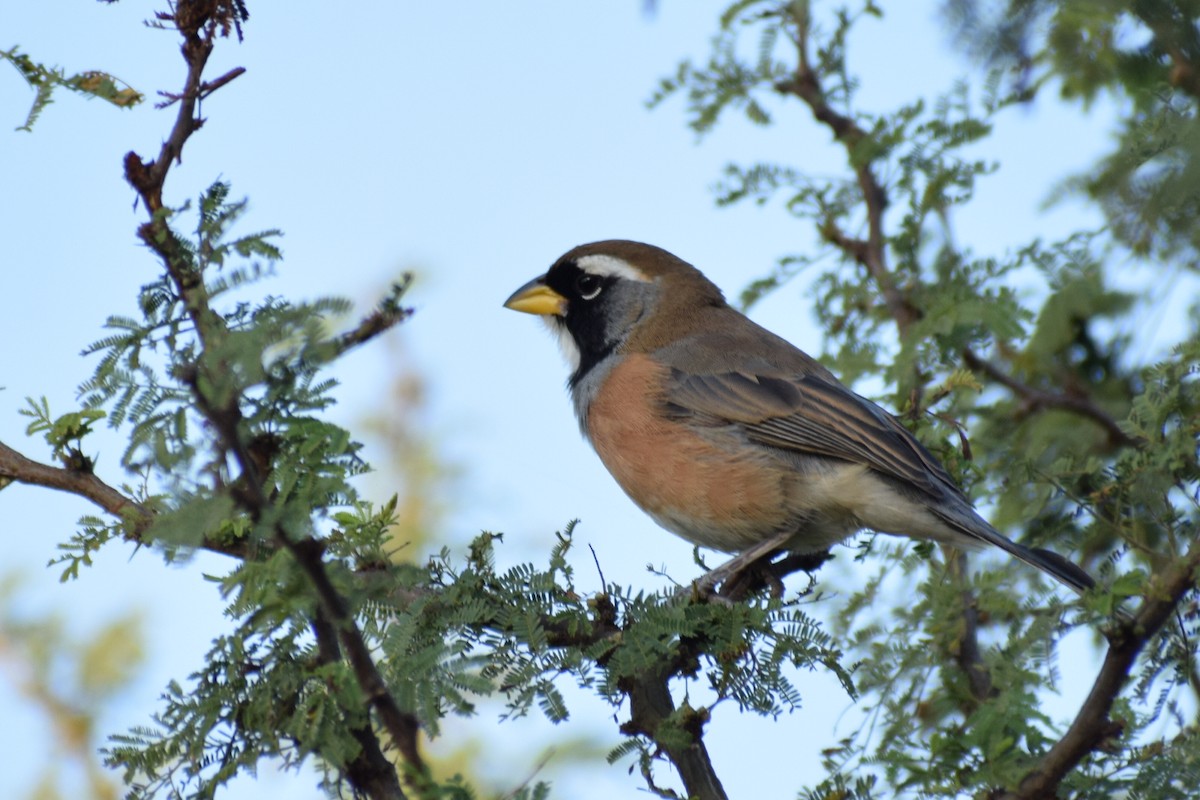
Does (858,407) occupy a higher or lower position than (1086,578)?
higher

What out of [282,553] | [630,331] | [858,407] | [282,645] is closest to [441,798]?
[282,553]

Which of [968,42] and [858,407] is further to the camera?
[858,407]

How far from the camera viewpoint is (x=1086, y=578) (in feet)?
13.9

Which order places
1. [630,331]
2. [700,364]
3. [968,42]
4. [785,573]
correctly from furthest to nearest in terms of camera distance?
[630,331] → [700,364] → [785,573] → [968,42]

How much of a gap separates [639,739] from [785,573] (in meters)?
1.99

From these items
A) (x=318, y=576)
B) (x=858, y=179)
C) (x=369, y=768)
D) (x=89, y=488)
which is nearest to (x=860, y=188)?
(x=858, y=179)

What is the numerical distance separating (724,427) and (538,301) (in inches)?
55.3

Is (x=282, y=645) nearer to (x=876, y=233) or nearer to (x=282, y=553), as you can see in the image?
(x=282, y=553)

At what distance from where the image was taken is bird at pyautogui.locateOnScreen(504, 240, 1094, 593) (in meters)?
5.15

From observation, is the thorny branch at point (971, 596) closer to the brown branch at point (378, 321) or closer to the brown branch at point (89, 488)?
the brown branch at point (378, 321)

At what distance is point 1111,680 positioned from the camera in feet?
10.7

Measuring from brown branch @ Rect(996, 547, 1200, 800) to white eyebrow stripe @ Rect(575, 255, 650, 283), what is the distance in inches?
141

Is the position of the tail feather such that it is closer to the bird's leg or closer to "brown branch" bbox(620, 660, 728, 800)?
the bird's leg

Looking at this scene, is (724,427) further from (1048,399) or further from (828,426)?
(1048,399)
